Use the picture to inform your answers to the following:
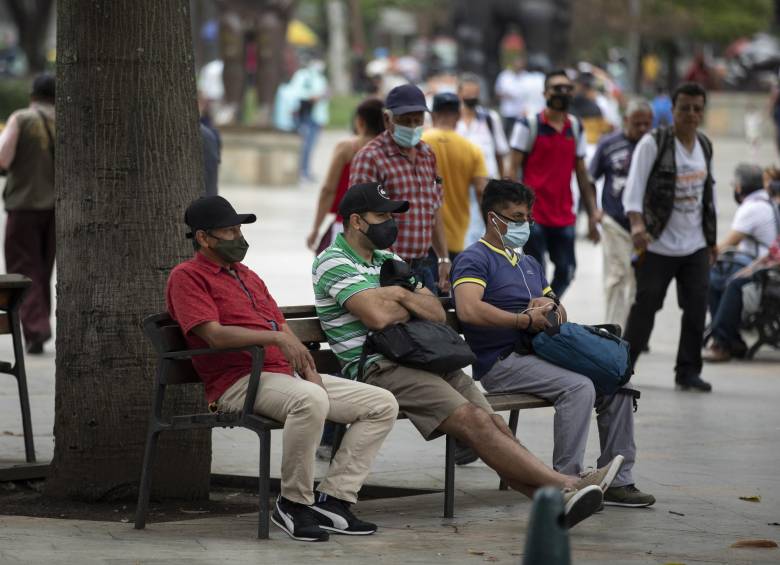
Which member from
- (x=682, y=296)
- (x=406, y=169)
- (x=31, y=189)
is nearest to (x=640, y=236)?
(x=682, y=296)

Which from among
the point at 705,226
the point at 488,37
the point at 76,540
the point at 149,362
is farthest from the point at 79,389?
the point at 488,37

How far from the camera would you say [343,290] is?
652 centimetres

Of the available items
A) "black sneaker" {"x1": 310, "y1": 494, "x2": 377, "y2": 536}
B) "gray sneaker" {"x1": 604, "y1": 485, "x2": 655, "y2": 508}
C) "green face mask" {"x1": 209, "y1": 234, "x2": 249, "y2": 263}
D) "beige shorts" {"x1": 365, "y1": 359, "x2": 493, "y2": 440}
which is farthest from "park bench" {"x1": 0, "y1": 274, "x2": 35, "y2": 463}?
"gray sneaker" {"x1": 604, "y1": 485, "x2": 655, "y2": 508}

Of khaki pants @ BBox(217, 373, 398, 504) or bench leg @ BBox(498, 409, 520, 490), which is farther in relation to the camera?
bench leg @ BBox(498, 409, 520, 490)

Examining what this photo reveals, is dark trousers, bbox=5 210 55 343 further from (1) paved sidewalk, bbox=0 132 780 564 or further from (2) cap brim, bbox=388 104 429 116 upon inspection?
(2) cap brim, bbox=388 104 429 116

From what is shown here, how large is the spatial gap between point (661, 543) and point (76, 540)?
2.15m

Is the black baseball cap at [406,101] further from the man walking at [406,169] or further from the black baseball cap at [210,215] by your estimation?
the black baseball cap at [210,215]

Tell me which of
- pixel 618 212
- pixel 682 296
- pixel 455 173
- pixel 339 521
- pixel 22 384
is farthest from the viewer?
pixel 618 212

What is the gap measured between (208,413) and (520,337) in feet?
4.82

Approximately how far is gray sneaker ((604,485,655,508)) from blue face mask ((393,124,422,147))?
7.61 ft

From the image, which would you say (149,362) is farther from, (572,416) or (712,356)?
(712,356)

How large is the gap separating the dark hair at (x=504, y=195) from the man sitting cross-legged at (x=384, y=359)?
49 centimetres

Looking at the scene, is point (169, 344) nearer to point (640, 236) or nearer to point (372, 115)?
point (372, 115)

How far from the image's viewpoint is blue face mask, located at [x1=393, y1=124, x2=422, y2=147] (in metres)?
8.16
